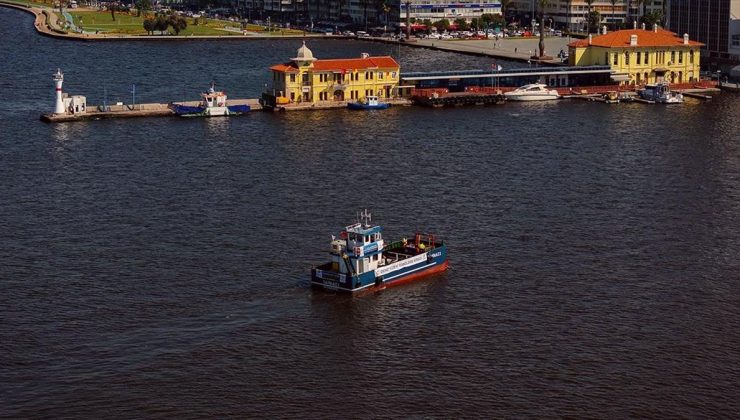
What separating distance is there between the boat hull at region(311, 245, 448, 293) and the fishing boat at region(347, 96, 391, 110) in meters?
46.1

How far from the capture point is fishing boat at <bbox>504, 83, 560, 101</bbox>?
103000 millimetres

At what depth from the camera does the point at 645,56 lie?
109125 millimetres

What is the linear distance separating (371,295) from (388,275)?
4.42ft

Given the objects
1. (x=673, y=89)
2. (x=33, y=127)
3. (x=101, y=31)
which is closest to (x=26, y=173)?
(x=33, y=127)

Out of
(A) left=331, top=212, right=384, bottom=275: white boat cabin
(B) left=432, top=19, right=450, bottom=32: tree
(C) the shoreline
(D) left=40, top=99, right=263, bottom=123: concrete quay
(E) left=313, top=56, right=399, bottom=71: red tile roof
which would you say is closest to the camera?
(A) left=331, top=212, right=384, bottom=275: white boat cabin

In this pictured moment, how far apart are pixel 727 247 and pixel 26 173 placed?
123 feet

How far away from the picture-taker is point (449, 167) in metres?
73.6

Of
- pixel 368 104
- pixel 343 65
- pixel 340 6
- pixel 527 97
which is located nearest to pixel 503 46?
pixel 340 6

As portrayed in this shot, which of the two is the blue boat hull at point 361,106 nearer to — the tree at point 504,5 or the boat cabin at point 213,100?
the boat cabin at point 213,100

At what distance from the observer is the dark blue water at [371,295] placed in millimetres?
40500

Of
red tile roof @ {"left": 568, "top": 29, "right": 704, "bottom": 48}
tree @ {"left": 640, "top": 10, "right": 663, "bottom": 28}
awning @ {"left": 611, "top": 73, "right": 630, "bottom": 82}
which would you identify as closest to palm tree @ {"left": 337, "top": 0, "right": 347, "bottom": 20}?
tree @ {"left": 640, "top": 10, "right": 663, "bottom": 28}

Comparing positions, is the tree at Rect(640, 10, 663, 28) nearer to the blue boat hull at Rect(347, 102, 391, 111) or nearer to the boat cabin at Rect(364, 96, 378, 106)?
the boat cabin at Rect(364, 96, 378, 106)

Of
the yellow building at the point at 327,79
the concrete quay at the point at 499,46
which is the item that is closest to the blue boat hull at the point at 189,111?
the yellow building at the point at 327,79

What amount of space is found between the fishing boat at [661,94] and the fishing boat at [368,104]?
831 inches
